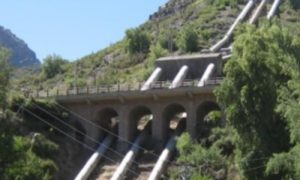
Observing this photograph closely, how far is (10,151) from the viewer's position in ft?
125

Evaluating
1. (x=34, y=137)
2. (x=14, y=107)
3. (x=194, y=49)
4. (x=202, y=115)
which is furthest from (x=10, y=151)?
(x=194, y=49)

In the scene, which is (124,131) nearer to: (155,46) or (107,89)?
(107,89)

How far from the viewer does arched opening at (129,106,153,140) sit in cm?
5850

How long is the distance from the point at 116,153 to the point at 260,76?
56.1ft

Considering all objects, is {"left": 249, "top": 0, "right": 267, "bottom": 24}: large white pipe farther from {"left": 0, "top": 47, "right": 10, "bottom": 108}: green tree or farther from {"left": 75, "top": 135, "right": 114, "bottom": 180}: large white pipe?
{"left": 0, "top": 47, "right": 10, "bottom": 108}: green tree

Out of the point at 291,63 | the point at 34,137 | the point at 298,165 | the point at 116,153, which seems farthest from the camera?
the point at 116,153

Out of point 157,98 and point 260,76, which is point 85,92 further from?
point 260,76

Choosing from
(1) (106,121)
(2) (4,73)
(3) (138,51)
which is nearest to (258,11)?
(3) (138,51)

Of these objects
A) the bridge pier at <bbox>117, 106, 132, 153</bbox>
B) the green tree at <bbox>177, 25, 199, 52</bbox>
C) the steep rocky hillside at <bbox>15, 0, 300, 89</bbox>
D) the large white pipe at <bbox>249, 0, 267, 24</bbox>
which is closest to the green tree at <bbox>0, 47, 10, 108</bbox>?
the bridge pier at <bbox>117, 106, 132, 153</bbox>

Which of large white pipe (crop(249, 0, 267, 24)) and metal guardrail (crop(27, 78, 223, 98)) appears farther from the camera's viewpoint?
large white pipe (crop(249, 0, 267, 24))

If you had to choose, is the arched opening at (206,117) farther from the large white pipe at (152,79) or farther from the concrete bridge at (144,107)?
the large white pipe at (152,79)

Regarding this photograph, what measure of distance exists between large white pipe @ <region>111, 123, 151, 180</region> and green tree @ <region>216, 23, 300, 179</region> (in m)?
10.6

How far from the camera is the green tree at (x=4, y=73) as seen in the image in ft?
128

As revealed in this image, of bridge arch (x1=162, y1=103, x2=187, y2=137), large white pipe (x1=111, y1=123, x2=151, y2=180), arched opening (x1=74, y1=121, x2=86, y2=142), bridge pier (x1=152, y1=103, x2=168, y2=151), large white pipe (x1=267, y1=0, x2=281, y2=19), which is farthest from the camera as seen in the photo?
large white pipe (x1=267, y1=0, x2=281, y2=19)
